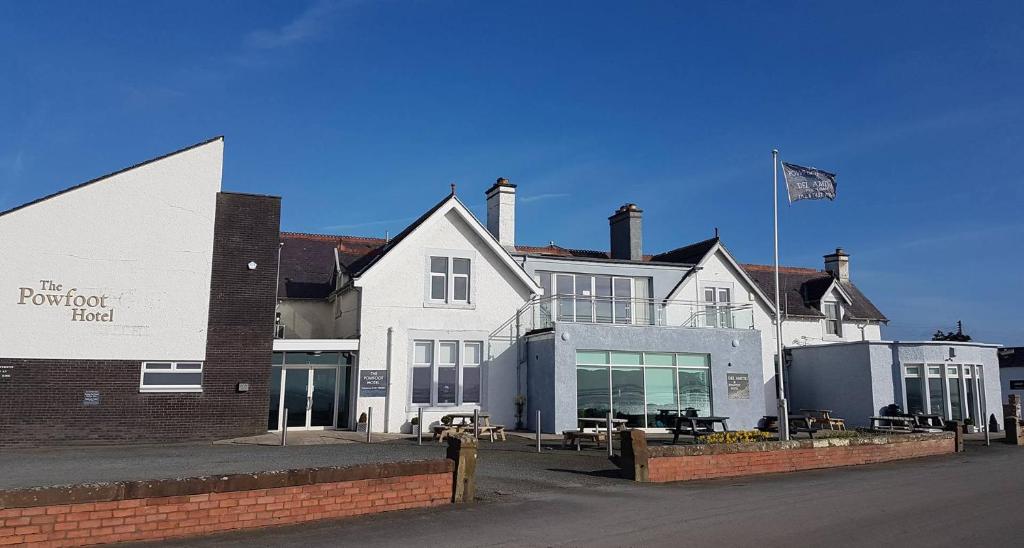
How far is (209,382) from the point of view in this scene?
65.3 feet

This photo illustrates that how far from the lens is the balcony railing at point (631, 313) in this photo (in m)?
23.6

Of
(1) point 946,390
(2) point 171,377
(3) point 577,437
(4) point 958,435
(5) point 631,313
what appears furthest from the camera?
(1) point 946,390

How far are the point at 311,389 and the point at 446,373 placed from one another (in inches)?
159

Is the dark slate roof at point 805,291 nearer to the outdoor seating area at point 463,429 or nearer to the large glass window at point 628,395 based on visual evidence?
the large glass window at point 628,395

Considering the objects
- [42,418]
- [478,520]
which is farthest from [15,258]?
[478,520]

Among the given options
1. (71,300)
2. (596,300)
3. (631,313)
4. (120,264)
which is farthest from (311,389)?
(631,313)

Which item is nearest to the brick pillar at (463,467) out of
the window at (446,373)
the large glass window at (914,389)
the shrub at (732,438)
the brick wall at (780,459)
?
the brick wall at (780,459)

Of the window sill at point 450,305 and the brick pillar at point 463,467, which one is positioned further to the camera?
the window sill at point 450,305

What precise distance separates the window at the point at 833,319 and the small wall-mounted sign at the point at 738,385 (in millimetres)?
11104

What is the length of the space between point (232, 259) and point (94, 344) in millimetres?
3944

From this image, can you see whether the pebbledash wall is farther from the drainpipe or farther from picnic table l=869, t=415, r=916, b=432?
picnic table l=869, t=415, r=916, b=432

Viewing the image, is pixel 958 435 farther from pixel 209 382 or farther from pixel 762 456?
pixel 209 382

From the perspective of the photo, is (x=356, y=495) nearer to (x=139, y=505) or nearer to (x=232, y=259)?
(x=139, y=505)

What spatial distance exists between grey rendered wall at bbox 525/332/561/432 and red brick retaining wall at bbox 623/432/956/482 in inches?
314
